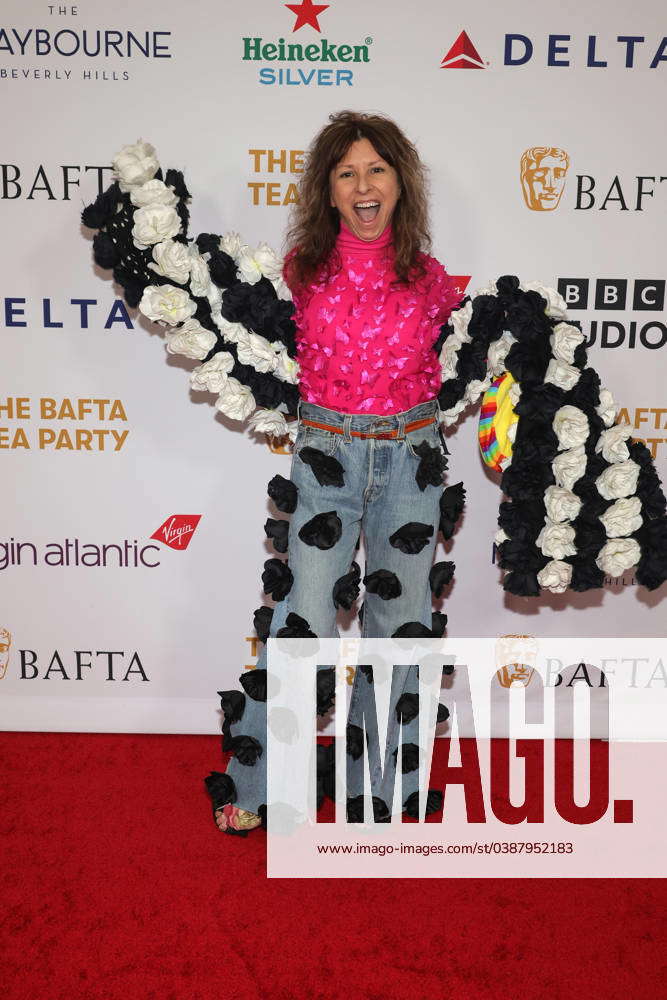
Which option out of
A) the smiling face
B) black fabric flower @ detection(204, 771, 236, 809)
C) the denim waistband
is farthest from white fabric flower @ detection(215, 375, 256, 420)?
black fabric flower @ detection(204, 771, 236, 809)

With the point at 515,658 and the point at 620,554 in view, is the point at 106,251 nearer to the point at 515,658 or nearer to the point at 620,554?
the point at 620,554

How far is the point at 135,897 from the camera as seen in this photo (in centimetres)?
241

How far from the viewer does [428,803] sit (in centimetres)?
281

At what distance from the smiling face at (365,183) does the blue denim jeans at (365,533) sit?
1.66ft

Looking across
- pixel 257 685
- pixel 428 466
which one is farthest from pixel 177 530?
pixel 428 466

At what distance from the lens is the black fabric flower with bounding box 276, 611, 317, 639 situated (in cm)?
254

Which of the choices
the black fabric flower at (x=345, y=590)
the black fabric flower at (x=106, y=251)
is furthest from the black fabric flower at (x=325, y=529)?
the black fabric flower at (x=106, y=251)

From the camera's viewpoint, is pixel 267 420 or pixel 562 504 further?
pixel 267 420

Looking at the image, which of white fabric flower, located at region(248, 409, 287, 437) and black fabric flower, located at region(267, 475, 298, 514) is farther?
white fabric flower, located at region(248, 409, 287, 437)

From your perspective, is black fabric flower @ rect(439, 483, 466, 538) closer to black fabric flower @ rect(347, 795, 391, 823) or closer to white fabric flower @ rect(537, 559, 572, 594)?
white fabric flower @ rect(537, 559, 572, 594)

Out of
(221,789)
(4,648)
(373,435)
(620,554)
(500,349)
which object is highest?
(500,349)

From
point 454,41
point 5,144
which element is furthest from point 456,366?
point 5,144

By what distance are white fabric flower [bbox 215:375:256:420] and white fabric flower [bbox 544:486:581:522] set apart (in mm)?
894

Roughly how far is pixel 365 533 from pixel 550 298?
0.84 metres
